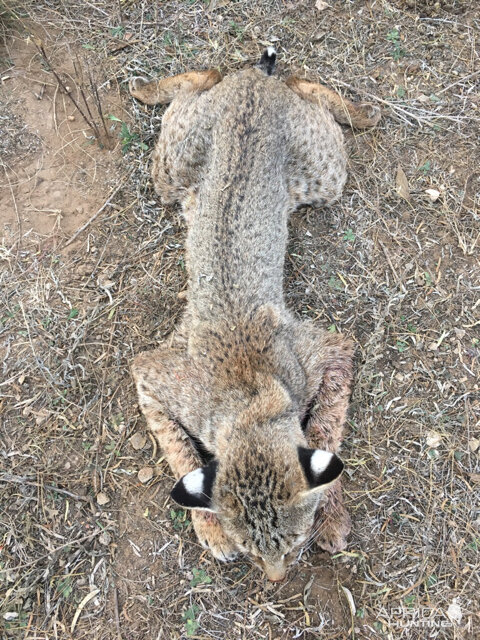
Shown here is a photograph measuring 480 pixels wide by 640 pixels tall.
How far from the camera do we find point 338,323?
5.01 meters

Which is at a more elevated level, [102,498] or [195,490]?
[195,490]

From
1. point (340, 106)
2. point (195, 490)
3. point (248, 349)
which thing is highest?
point (340, 106)

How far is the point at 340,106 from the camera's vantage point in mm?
5551

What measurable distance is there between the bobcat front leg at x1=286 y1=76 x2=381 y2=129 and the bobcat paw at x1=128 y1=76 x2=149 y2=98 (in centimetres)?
159

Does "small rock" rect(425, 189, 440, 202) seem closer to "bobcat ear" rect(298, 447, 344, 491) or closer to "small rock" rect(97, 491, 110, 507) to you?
"bobcat ear" rect(298, 447, 344, 491)

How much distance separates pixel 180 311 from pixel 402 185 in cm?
270

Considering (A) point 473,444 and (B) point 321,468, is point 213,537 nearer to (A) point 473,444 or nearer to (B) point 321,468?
(B) point 321,468

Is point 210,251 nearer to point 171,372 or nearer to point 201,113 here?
point 171,372

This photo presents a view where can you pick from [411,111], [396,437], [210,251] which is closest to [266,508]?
[396,437]

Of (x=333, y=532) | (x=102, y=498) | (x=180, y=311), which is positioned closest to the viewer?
(x=333, y=532)

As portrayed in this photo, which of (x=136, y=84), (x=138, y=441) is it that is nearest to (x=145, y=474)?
(x=138, y=441)

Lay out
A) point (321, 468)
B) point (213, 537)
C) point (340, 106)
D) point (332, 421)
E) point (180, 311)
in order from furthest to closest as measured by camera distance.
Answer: point (340, 106), point (180, 311), point (332, 421), point (213, 537), point (321, 468)

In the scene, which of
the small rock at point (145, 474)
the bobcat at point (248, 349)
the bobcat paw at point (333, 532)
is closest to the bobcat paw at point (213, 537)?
the bobcat at point (248, 349)

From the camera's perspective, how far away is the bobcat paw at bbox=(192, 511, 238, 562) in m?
4.03
